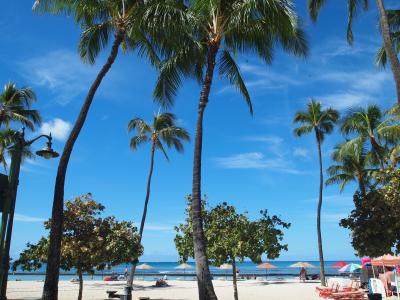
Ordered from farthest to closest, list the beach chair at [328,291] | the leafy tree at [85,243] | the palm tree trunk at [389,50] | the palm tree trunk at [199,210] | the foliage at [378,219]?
the beach chair at [328,291]
the leafy tree at [85,243]
the foliage at [378,219]
the palm tree trunk at [389,50]
the palm tree trunk at [199,210]

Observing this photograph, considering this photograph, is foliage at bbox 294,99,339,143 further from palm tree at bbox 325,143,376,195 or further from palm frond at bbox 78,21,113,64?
palm frond at bbox 78,21,113,64

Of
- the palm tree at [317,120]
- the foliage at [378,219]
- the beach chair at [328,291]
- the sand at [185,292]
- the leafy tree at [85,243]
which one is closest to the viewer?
the foliage at [378,219]

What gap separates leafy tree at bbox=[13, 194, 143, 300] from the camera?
57.3 ft

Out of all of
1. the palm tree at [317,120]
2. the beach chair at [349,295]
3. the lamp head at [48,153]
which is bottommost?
the beach chair at [349,295]

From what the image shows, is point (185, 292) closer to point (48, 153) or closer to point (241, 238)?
point (241, 238)

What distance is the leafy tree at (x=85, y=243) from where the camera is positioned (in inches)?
687

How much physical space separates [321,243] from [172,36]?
24.3 metres

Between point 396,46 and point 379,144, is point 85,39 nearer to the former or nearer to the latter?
point 396,46

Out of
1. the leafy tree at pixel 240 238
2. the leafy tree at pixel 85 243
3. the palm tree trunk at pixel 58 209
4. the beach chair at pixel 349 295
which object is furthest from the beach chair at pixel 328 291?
the palm tree trunk at pixel 58 209

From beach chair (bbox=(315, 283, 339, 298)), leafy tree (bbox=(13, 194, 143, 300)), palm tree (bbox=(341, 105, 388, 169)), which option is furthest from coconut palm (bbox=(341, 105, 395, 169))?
leafy tree (bbox=(13, 194, 143, 300))

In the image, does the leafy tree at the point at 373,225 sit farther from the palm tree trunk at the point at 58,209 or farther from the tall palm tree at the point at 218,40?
the palm tree trunk at the point at 58,209

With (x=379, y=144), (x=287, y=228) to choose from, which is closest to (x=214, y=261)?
(x=287, y=228)

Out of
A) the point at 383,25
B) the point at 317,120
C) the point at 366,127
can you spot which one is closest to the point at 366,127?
the point at 366,127

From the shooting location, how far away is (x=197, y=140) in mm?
12586
